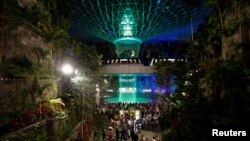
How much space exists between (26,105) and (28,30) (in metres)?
3.22

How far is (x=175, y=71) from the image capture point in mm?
20688

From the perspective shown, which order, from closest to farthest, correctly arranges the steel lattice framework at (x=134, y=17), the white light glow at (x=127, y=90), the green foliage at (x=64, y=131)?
the green foliage at (x=64, y=131), the steel lattice framework at (x=134, y=17), the white light glow at (x=127, y=90)

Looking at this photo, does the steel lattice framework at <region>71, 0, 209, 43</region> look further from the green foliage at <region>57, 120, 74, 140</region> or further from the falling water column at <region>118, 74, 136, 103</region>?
the green foliage at <region>57, 120, 74, 140</region>

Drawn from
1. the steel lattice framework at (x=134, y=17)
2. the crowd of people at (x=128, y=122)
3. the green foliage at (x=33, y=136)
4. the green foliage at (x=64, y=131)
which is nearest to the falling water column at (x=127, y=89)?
the steel lattice framework at (x=134, y=17)

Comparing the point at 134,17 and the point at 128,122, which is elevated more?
the point at 134,17

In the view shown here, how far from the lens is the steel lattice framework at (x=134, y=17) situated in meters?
34.9

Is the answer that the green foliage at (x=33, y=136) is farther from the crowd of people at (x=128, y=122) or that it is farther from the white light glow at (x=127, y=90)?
the white light glow at (x=127, y=90)

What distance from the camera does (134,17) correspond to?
→ 40812mm

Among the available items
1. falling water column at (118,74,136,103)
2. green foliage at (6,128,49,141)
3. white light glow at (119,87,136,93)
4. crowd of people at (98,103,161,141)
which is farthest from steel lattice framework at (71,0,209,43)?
green foliage at (6,128,49,141)

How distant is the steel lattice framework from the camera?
34.9 metres

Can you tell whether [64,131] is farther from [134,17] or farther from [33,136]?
[134,17]

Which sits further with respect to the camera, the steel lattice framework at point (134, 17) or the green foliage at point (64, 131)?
the steel lattice framework at point (134, 17)

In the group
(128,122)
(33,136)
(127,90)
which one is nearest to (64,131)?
(33,136)

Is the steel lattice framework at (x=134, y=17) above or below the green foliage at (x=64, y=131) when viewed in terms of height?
above
